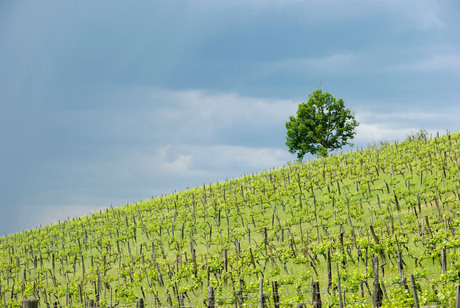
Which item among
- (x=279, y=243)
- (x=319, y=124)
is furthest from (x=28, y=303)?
(x=319, y=124)

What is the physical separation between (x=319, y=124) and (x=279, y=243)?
3986cm

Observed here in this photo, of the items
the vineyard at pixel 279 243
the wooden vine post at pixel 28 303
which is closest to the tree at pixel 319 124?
the vineyard at pixel 279 243

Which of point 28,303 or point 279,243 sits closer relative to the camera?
point 28,303

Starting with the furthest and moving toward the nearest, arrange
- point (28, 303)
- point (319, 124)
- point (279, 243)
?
1. point (319, 124)
2. point (279, 243)
3. point (28, 303)

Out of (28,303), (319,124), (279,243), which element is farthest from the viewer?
(319,124)

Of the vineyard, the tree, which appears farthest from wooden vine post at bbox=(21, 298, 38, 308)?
the tree

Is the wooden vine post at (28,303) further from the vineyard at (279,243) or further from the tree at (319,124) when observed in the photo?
the tree at (319,124)

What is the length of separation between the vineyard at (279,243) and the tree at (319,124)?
14.7 metres

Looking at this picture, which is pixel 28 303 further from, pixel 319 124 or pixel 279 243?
pixel 319 124

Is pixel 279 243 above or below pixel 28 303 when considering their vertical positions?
above

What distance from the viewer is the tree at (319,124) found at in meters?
66.6

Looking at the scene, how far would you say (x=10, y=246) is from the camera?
50062 mm

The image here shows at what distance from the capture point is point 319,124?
217ft

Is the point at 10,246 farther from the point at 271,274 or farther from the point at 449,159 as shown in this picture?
the point at 449,159
